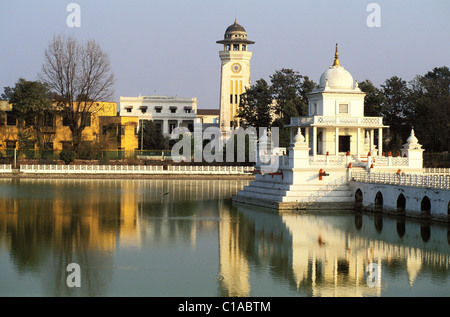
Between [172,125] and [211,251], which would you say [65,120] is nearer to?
[172,125]

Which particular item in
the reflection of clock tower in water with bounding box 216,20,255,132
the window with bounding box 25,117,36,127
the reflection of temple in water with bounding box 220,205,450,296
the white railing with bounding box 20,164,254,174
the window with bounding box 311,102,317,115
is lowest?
the reflection of temple in water with bounding box 220,205,450,296

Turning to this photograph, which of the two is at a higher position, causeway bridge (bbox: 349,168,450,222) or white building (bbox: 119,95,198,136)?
white building (bbox: 119,95,198,136)

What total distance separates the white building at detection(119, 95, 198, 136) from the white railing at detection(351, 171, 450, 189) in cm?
7201

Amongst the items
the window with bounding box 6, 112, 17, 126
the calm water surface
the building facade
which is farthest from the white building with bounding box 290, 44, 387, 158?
the window with bounding box 6, 112, 17, 126

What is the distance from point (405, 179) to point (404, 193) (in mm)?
714

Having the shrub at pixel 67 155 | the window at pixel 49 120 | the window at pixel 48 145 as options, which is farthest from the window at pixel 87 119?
the shrub at pixel 67 155

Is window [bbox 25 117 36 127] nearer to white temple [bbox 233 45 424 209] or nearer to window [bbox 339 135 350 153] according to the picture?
white temple [bbox 233 45 424 209]

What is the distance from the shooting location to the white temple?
1599 inches

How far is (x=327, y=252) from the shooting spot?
29.3 meters

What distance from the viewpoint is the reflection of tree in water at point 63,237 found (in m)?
24.1

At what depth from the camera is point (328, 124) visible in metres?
44.2

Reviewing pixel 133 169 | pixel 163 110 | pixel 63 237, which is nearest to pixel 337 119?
pixel 63 237
